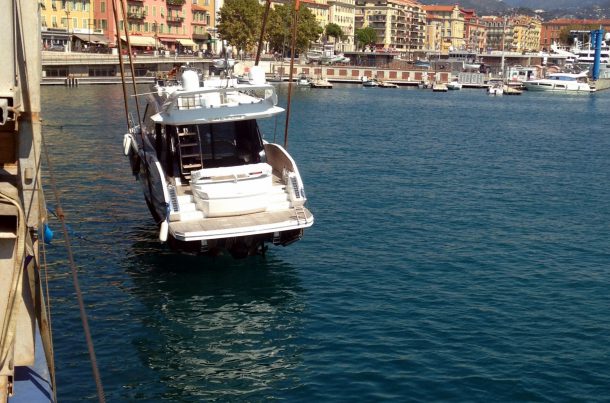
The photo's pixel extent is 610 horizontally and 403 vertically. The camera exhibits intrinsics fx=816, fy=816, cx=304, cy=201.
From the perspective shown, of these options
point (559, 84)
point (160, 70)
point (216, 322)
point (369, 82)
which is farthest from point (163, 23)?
point (216, 322)

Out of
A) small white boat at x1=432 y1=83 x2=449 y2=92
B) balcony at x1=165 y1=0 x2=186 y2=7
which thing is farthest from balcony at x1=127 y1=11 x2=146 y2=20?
small white boat at x1=432 y1=83 x2=449 y2=92

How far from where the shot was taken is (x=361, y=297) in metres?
22.8

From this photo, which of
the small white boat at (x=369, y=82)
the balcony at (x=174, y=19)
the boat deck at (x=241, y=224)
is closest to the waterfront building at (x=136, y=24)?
the balcony at (x=174, y=19)

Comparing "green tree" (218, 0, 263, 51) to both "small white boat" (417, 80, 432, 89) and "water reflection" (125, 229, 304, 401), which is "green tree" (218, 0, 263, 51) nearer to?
"small white boat" (417, 80, 432, 89)

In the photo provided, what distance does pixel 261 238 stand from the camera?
23.1m

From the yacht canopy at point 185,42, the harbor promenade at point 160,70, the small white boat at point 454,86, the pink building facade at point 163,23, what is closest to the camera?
the harbor promenade at point 160,70

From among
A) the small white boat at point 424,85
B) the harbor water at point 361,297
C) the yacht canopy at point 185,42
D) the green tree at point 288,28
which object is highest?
the green tree at point 288,28

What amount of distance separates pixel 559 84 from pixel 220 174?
133 metres

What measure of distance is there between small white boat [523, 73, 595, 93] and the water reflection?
12930cm

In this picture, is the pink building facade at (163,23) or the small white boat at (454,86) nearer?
the pink building facade at (163,23)

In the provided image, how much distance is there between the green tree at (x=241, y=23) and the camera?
142 m

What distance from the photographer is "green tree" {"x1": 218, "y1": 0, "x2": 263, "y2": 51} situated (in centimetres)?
14250

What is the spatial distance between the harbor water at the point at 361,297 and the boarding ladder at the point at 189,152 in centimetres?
284

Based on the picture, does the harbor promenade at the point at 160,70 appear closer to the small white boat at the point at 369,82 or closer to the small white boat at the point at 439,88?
the small white boat at the point at 369,82
